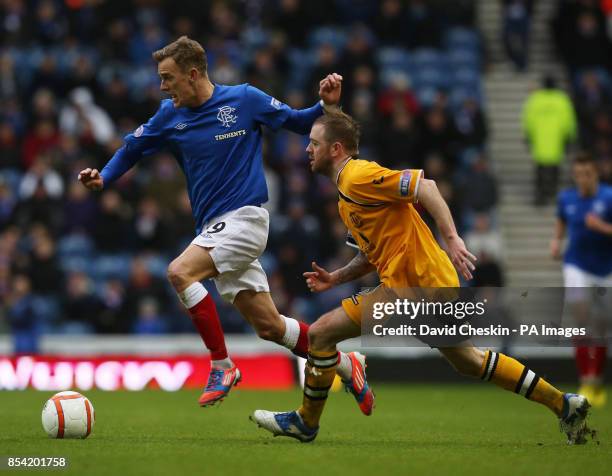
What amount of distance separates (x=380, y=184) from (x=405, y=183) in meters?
0.18

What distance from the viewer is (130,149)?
9.03 m

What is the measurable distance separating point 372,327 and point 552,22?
15.0 metres

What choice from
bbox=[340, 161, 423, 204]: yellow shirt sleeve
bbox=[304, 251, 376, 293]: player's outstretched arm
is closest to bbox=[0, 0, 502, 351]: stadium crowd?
bbox=[304, 251, 376, 293]: player's outstretched arm

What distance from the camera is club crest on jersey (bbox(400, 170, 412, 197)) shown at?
7.68 metres

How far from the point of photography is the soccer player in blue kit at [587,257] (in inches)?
505

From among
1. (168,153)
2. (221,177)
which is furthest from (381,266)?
(168,153)

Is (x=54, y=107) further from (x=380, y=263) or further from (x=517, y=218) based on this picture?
(x=380, y=263)

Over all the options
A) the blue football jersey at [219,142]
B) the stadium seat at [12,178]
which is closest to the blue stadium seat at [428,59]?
the stadium seat at [12,178]

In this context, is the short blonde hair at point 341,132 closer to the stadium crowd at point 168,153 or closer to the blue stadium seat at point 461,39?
the stadium crowd at point 168,153

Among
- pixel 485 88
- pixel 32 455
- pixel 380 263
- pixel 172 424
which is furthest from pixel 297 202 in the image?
pixel 32 455

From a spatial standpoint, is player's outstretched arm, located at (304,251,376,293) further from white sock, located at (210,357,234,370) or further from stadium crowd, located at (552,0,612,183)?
stadium crowd, located at (552,0,612,183)

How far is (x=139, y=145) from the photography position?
355 inches

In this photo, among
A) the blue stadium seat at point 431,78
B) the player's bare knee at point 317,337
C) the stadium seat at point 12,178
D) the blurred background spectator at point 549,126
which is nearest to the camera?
the player's bare knee at point 317,337

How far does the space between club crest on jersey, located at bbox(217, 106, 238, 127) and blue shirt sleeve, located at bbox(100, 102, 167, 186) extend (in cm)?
39
